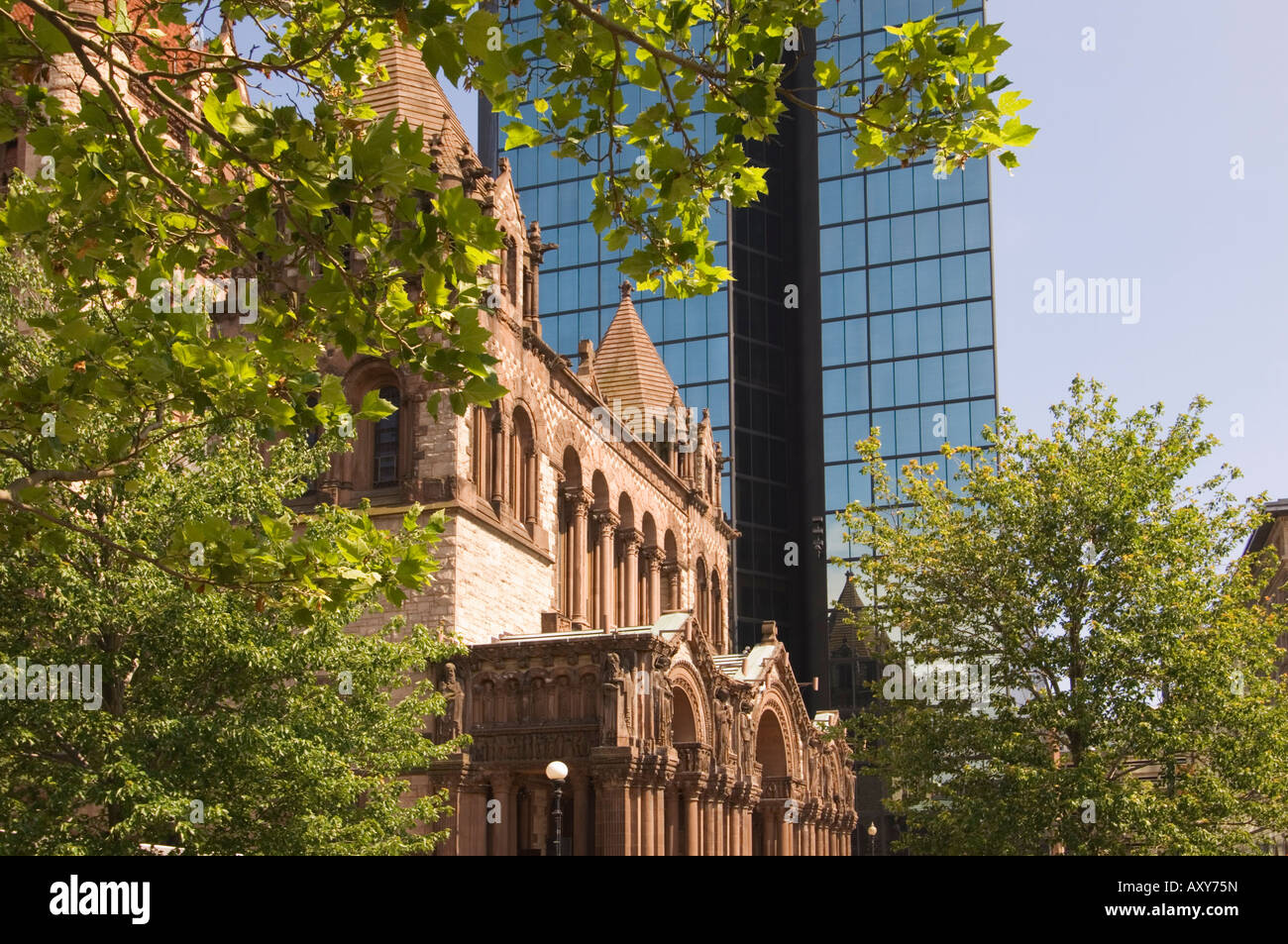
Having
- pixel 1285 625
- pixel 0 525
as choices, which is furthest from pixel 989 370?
pixel 0 525

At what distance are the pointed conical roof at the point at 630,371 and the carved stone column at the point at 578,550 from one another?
11.3 metres

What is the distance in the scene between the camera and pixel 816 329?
8344cm

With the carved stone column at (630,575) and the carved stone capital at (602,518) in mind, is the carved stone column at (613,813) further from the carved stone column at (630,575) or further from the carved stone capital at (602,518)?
the carved stone column at (630,575)

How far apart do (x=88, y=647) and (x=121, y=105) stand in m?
12.3

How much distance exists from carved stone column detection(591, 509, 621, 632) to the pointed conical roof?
9.61 metres

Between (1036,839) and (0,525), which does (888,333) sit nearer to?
(1036,839)

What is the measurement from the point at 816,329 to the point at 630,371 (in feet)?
114

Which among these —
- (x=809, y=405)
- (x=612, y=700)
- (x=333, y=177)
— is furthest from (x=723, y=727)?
(x=809, y=405)

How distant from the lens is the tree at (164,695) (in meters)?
18.9

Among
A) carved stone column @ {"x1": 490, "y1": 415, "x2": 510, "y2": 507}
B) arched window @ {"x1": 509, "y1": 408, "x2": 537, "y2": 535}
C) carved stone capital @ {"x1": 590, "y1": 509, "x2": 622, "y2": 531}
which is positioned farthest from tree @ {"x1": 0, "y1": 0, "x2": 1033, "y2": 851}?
carved stone capital @ {"x1": 590, "y1": 509, "x2": 622, "y2": 531}

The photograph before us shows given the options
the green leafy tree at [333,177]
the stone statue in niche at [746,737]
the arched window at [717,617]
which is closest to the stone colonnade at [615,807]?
the stone statue in niche at [746,737]

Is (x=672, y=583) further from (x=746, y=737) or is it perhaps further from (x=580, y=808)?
(x=580, y=808)

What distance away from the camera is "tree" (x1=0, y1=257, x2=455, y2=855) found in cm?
1889
